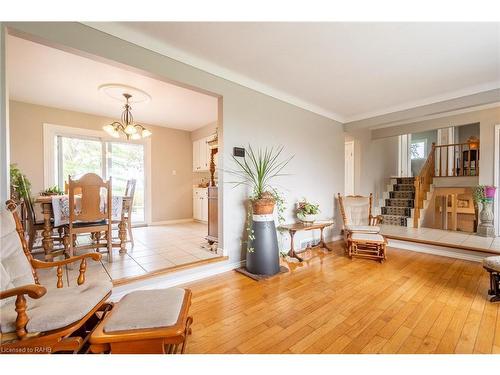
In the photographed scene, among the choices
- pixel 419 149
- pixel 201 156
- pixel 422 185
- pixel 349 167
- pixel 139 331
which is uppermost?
pixel 419 149

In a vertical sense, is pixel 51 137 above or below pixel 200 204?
above

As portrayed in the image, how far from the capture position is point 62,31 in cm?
175

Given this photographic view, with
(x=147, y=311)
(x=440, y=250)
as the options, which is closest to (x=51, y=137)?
(x=147, y=311)

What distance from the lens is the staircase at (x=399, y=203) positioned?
5234mm

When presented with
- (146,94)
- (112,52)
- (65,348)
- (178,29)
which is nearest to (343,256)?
(65,348)

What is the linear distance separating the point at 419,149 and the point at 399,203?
344cm

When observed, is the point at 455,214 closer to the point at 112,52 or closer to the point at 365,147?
the point at 365,147

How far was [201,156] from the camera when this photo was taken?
5688mm

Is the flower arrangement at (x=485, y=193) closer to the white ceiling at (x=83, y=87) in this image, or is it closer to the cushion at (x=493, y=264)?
the cushion at (x=493, y=264)

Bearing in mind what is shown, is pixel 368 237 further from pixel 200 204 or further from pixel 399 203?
pixel 200 204

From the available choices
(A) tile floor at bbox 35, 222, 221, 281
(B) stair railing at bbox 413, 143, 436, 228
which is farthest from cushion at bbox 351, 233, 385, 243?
(B) stair railing at bbox 413, 143, 436, 228

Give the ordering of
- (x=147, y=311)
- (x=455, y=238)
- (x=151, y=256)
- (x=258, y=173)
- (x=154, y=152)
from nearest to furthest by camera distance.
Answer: (x=147, y=311), (x=258, y=173), (x=151, y=256), (x=455, y=238), (x=154, y=152)

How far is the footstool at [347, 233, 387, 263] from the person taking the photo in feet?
10.3

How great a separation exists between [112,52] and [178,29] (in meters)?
0.63
